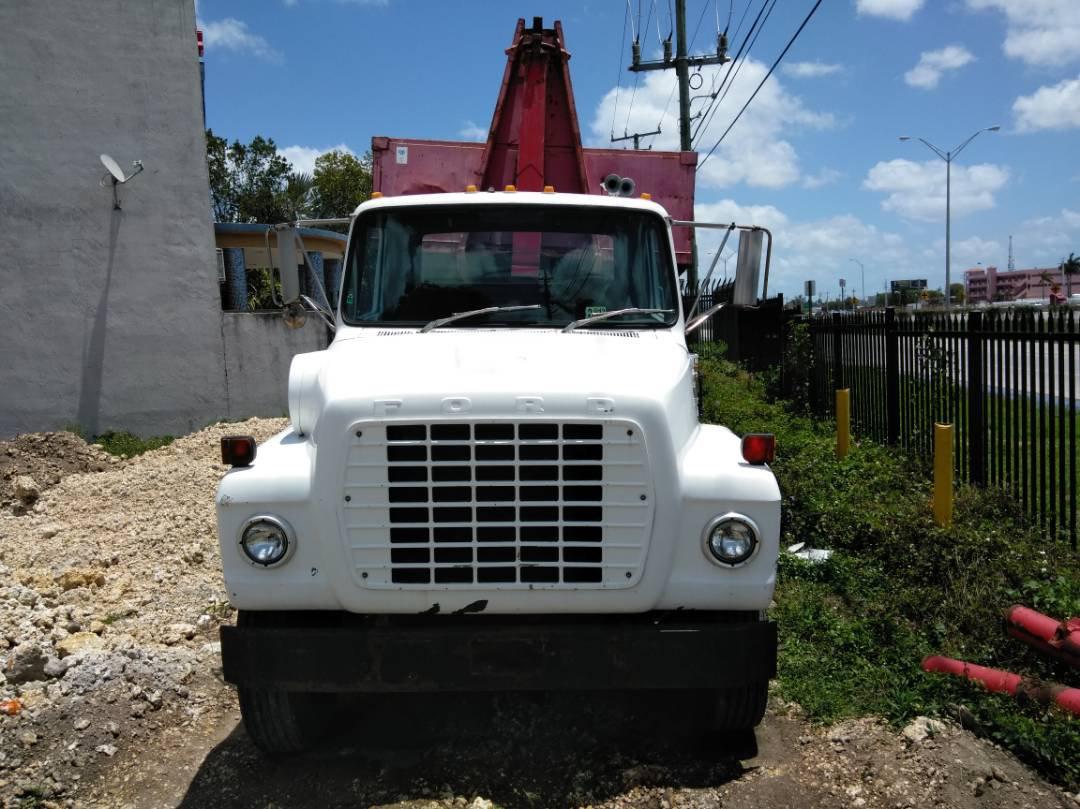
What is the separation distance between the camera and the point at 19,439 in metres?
11.6

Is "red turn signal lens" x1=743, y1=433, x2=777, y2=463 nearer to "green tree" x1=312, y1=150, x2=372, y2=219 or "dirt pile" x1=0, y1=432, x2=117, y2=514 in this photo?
"dirt pile" x1=0, y1=432, x2=117, y2=514

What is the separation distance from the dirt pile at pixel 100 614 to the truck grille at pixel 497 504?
1.74m

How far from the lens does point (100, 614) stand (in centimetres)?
598

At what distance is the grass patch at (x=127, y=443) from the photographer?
42.5 feet

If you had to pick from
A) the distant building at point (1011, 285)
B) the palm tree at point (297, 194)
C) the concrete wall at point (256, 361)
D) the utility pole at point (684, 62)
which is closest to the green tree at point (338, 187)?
the palm tree at point (297, 194)

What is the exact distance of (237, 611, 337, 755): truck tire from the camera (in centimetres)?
388

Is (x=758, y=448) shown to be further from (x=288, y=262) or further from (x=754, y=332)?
(x=754, y=332)

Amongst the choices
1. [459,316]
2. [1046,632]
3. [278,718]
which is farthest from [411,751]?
[1046,632]

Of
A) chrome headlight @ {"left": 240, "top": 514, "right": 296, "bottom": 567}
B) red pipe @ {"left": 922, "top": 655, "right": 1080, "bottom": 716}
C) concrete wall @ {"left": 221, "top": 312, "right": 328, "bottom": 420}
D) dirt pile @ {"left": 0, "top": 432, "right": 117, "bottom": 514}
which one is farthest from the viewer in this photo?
concrete wall @ {"left": 221, "top": 312, "right": 328, "bottom": 420}

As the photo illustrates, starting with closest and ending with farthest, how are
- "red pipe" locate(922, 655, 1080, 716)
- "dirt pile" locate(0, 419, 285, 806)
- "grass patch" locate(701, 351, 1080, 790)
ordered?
"red pipe" locate(922, 655, 1080, 716) → "grass patch" locate(701, 351, 1080, 790) → "dirt pile" locate(0, 419, 285, 806)

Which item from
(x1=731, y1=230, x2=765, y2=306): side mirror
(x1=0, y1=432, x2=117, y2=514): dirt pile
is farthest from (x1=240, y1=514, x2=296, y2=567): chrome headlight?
(x1=0, y1=432, x2=117, y2=514): dirt pile

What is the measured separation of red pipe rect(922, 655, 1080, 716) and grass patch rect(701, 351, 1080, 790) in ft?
0.17

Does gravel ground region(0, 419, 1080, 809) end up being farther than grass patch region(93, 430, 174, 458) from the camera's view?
No

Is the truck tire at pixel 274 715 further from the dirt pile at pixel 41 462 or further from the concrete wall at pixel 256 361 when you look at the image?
the concrete wall at pixel 256 361
